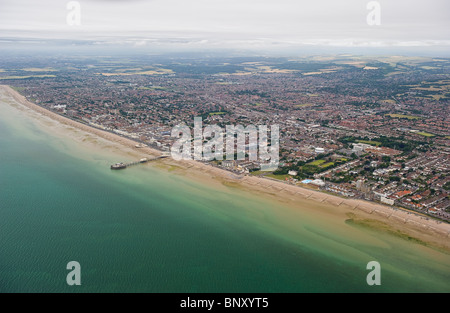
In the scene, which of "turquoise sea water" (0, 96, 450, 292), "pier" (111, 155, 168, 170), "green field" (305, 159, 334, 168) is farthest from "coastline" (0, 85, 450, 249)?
"green field" (305, 159, 334, 168)

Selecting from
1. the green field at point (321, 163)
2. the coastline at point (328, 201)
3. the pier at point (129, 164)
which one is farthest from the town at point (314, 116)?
the pier at point (129, 164)

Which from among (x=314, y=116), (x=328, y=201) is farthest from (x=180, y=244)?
(x=314, y=116)

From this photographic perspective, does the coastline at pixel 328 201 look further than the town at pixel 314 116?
No

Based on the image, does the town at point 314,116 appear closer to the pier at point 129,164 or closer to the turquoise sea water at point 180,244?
the pier at point 129,164

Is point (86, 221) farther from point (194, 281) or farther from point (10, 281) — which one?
point (194, 281)

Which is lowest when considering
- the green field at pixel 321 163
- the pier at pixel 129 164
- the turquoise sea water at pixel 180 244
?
the turquoise sea water at pixel 180 244

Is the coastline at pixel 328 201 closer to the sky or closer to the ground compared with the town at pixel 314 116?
closer to the ground

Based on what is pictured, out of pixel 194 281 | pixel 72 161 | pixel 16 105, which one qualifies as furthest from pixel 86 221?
pixel 16 105
